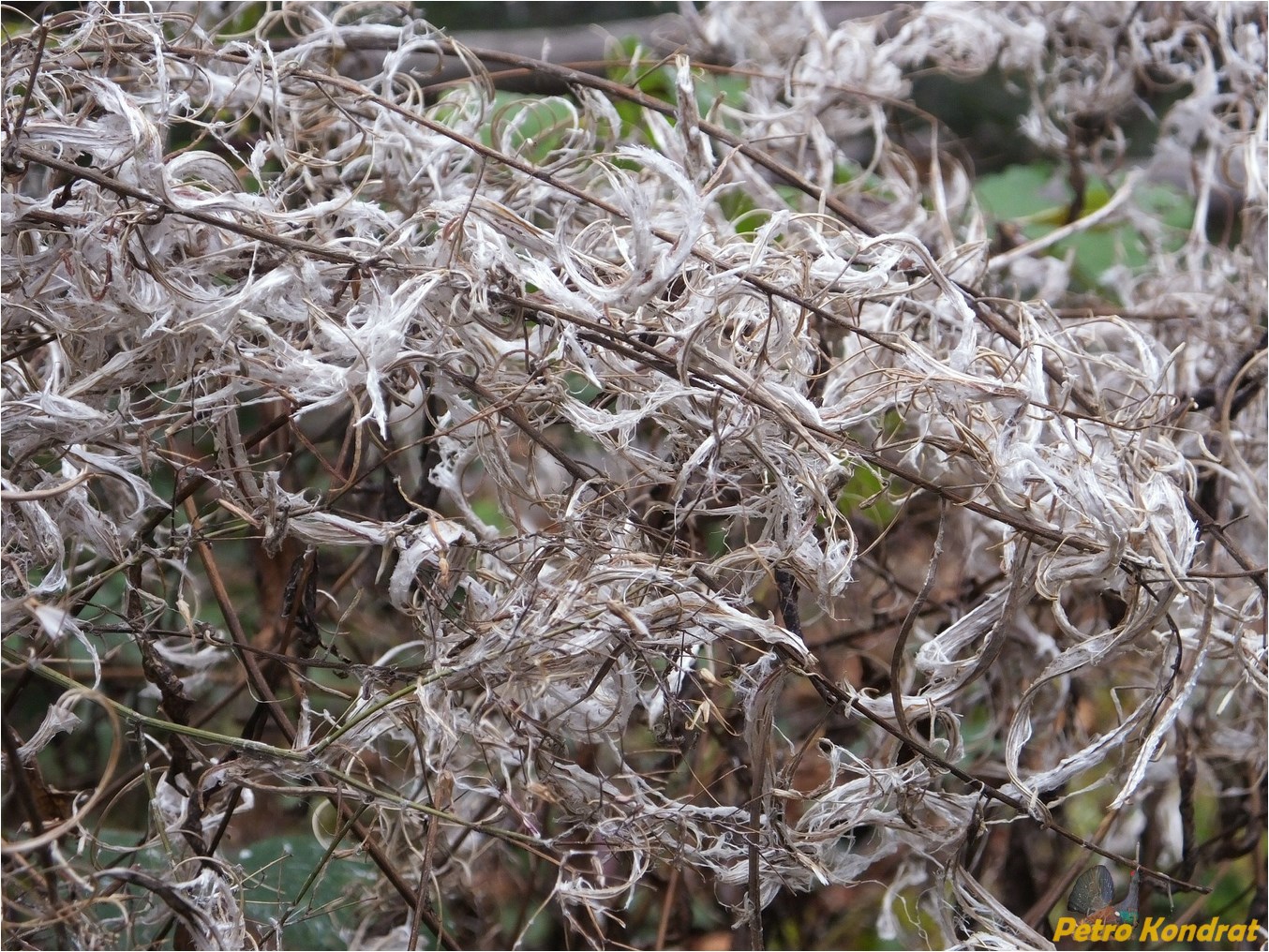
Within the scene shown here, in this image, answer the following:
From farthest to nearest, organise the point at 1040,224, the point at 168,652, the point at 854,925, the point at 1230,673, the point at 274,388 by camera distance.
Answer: the point at 1040,224 < the point at 854,925 < the point at 1230,673 < the point at 168,652 < the point at 274,388

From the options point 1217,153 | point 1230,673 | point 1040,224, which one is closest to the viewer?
point 1230,673

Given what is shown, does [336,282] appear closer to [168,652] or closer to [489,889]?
[168,652]

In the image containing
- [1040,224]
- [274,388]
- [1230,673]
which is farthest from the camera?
[1040,224]

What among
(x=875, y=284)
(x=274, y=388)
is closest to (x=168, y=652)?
(x=274, y=388)

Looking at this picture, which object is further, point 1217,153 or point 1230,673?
point 1217,153

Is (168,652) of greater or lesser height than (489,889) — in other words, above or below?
above

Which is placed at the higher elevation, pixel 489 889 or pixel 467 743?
pixel 467 743

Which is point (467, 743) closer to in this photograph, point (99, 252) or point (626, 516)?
point (626, 516)

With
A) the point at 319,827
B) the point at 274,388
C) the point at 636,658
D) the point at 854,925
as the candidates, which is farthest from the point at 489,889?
the point at 274,388

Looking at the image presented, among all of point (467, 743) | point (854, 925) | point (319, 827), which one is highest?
point (467, 743)
